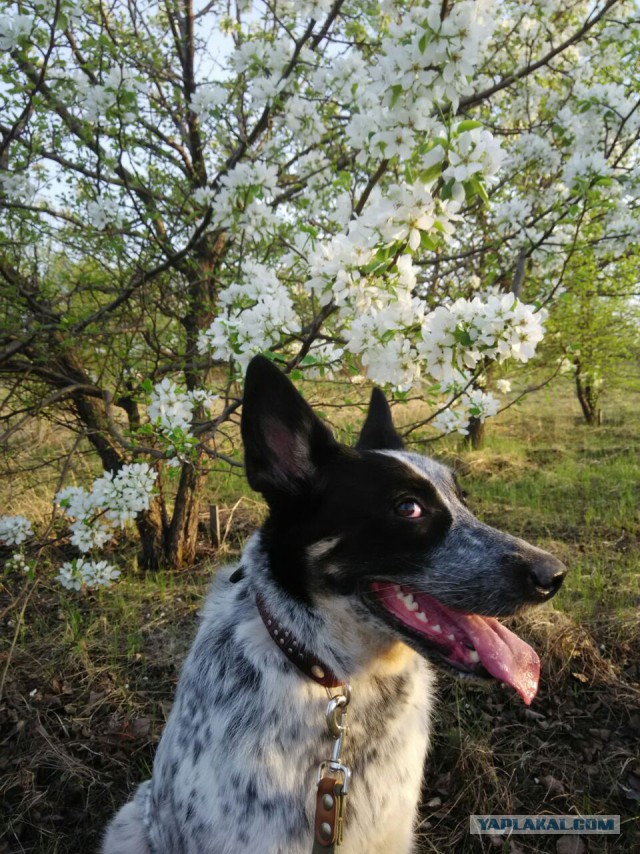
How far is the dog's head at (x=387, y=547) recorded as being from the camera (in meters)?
1.56

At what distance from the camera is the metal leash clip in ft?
4.87

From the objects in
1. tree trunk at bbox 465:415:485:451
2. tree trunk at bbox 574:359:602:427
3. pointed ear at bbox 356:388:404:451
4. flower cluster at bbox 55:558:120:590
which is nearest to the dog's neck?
pointed ear at bbox 356:388:404:451

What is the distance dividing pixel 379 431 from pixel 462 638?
97 cm

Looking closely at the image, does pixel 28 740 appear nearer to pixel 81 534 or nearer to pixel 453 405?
pixel 81 534

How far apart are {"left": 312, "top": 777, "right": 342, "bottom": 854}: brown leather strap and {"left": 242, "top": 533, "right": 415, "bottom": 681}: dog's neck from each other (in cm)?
28

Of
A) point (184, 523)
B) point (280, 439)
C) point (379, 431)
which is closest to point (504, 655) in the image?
point (280, 439)

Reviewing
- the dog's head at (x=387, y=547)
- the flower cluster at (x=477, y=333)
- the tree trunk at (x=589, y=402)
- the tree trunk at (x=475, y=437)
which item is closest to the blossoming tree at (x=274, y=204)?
the flower cluster at (x=477, y=333)

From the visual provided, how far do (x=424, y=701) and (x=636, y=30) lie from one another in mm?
4273

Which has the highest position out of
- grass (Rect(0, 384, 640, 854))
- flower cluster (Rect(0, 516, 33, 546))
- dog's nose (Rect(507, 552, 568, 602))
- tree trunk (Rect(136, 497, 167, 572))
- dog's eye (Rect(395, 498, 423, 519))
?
dog's eye (Rect(395, 498, 423, 519))

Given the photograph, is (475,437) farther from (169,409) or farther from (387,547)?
(387,547)

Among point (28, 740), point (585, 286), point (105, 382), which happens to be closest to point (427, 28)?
point (105, 382)

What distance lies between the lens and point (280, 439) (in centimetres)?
173

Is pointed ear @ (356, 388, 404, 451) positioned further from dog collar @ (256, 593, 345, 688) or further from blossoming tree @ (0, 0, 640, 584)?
dog collar @ (256, 593, 345, 688)

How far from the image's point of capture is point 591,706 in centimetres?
276
